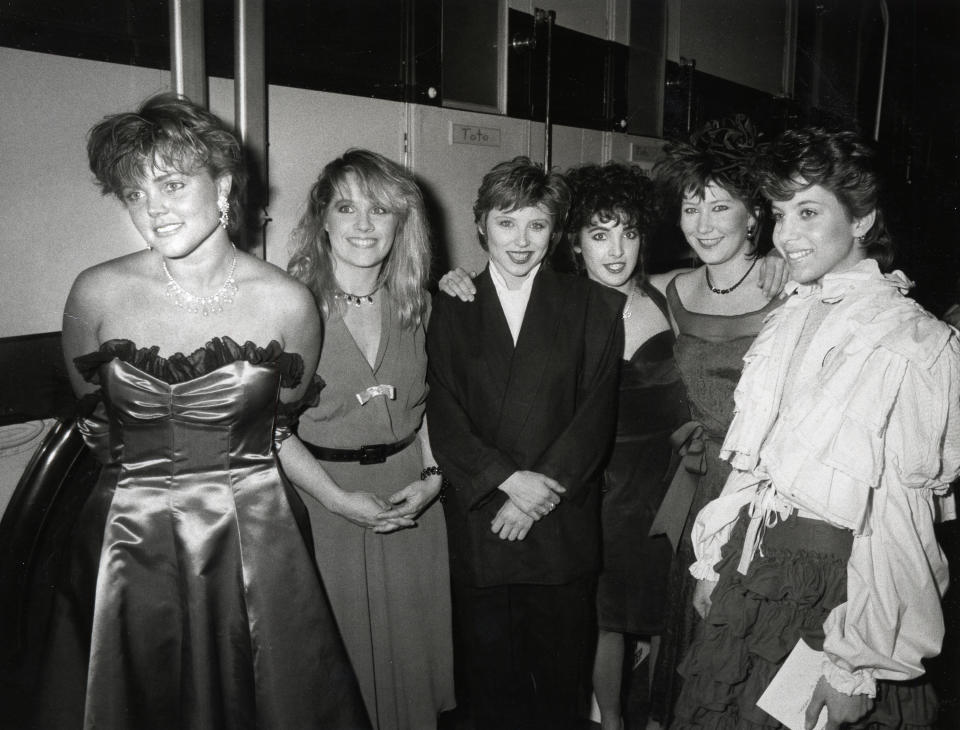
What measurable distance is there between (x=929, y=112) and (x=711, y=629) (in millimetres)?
4611

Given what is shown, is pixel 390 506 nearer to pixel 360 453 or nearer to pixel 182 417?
pixel 360 453

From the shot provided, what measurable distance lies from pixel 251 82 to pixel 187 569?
49.3 inches

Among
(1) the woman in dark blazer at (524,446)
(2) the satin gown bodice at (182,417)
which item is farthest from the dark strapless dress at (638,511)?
Result: (2) the satin gown bodice at (182,417)

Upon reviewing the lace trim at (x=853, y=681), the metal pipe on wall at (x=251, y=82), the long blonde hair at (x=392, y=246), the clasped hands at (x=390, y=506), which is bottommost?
the lace trim at (x=853, y=681)

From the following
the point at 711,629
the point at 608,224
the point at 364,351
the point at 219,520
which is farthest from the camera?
the point at 608,224

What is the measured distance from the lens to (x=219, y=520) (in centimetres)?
166

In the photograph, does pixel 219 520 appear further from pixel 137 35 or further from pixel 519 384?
pixel 137 35

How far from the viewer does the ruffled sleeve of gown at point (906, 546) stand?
127 cm

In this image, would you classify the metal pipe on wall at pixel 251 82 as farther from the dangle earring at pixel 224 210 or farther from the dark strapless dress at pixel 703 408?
the dark strapless dress at pixel 703 408

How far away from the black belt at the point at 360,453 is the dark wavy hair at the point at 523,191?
660mm

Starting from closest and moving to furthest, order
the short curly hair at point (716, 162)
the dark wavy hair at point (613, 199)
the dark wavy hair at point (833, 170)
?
1. the dark wavy hair at point (833, 170)
2. the short curly hair at point (716, 162)
3. the dark wavy hair at point (613, 199)

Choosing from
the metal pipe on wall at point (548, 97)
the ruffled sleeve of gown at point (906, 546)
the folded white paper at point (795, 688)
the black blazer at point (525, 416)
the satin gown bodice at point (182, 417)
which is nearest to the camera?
the ruffled sleeve of gown at point (906, 546)

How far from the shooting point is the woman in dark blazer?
194cm

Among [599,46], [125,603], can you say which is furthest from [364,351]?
[599,46]
